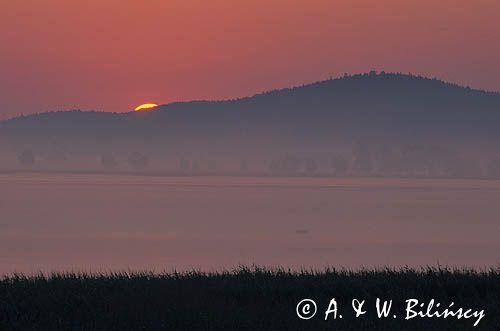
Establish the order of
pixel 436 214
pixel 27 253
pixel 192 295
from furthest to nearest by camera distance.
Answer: pixel 436 214, pixel 27 253, pixel 192 295

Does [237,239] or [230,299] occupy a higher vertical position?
[237,239]

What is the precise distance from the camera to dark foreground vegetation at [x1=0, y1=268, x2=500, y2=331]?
16922mm

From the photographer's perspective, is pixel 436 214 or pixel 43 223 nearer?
pixel 43 223

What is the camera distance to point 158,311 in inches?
701

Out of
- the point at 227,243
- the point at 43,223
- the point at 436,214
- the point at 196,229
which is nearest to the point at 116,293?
the point at 227,243

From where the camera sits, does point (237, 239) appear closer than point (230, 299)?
No

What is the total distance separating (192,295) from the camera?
19.7 m

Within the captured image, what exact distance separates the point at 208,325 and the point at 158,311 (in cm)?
157

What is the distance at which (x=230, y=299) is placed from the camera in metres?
19.6

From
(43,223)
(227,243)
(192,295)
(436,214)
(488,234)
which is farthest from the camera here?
(436,214)

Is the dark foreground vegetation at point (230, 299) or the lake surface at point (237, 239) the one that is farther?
the lake surface at point (237, 239)

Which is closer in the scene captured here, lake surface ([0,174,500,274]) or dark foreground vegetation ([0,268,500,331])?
dark foreground vegetation ([0,268,500,331])

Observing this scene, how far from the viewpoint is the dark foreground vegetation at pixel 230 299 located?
16.9m

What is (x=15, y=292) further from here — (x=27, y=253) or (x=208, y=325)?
(x=27, y=253)
